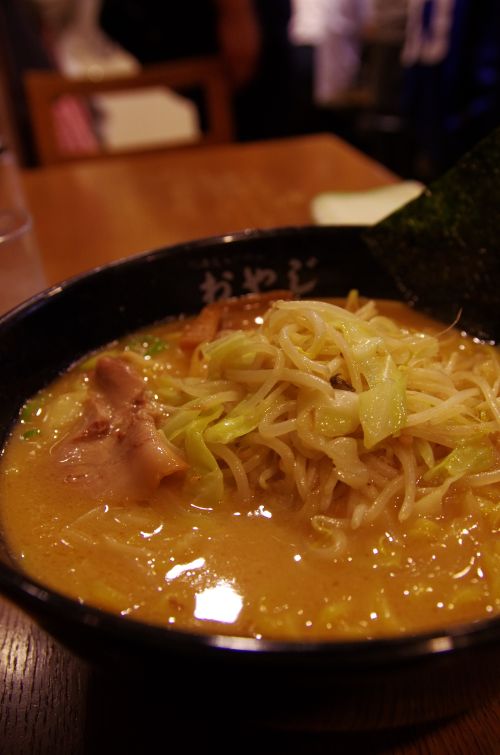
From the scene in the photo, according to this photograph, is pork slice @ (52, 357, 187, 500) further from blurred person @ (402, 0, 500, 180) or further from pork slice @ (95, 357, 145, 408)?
blurred person @ (402, 0, 500, 180)

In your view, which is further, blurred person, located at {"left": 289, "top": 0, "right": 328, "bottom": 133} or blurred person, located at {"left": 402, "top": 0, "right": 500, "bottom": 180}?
blurred person, located at {"left": 289, "top": 0, "right": 328, "bottom": 133}

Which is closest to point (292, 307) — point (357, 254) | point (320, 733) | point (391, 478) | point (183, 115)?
point (391, 478)

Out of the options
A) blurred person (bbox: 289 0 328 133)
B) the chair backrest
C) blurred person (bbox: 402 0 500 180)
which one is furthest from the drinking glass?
blurred person (bbox: 289 0 328 133)

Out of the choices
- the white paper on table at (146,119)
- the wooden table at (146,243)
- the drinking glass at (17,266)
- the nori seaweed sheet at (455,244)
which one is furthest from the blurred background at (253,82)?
the nori seaweed sheet at (455,244)

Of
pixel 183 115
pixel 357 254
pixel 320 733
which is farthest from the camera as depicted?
pixel 183 115

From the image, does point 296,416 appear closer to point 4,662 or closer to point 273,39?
point 4,662

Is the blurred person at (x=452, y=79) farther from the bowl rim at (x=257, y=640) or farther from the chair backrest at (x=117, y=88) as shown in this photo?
the bowl rim at (x=257, y=640)
